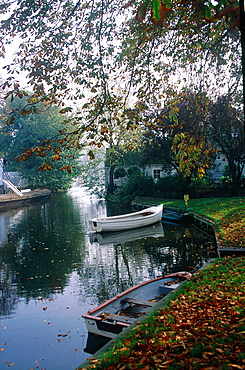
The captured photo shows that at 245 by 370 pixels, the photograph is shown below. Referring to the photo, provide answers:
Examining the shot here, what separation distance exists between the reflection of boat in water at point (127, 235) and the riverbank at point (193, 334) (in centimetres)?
1139

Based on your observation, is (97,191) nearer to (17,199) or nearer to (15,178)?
(17,199)

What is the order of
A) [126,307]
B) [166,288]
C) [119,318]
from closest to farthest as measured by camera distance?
[119,318]
[126,307]
[166,288]

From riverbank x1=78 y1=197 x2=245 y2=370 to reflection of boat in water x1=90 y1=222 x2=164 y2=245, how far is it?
37.4ft

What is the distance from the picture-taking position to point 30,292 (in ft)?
35.6

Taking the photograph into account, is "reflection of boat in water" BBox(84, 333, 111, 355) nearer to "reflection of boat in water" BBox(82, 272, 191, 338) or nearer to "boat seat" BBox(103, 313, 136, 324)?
"reflection of boat in water" BBox(82, 272, 191, 338)

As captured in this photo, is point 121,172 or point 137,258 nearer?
point 137,258

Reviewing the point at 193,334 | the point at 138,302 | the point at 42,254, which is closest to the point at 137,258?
the point at 42,254

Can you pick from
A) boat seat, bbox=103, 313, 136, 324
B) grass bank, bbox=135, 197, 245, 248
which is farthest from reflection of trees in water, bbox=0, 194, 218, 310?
boat seat, bbox=103, 313, 136, 324

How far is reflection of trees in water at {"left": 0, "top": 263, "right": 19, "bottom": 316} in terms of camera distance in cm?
960

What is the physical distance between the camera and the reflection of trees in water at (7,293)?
9598 millimetres

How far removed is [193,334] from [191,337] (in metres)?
0.12

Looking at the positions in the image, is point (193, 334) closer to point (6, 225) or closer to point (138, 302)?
point (138, 302)

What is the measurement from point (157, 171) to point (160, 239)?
24.0m

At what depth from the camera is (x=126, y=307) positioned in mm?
7680
